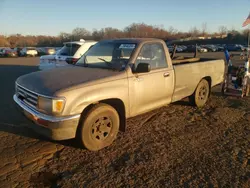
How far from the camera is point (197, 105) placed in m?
6.14

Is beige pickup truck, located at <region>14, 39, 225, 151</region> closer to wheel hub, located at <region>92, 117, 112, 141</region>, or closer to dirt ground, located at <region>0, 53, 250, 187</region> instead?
wheel hub, located at <region>92, 117, 112, 141</region>

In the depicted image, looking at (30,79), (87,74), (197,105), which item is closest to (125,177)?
(87,74)

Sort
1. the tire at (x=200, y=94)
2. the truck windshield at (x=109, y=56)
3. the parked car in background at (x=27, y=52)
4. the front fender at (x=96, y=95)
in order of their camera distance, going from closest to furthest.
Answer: the front fender at (x=96, y=95) → the truck windshield at (x=109, y=56) → the tire at (x=200, y=94) → the parked car in background at (x=27, y=52)

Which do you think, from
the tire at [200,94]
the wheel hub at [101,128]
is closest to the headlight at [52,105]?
the wheel hub at [101,128]

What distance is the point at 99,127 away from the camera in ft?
12.2

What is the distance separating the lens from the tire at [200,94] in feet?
19.6

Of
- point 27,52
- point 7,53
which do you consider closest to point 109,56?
point 27,52

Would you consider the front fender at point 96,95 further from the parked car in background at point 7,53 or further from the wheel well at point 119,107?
the parked car in background at point 7,53

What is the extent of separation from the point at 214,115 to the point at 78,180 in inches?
154

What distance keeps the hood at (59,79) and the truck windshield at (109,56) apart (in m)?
0.25

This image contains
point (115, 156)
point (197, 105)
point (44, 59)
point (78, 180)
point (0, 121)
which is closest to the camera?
point (78, 180)

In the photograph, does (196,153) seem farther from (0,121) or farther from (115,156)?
(0,121)

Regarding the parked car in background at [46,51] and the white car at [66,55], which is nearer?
the white car at [66,55]

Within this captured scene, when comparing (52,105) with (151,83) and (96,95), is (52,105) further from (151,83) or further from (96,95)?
(151,83)
